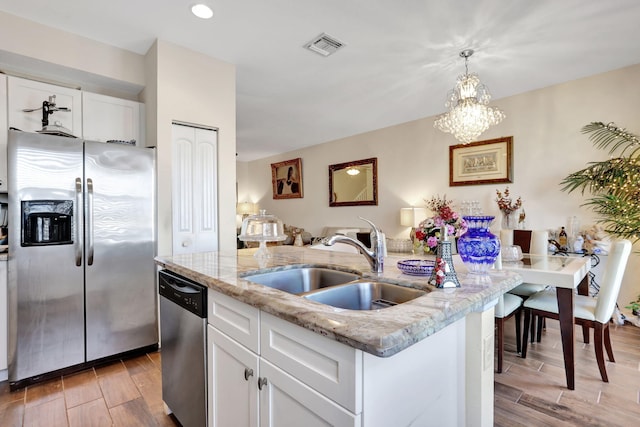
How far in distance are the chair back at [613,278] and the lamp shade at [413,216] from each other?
97.0 inches

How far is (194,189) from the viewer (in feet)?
9.27

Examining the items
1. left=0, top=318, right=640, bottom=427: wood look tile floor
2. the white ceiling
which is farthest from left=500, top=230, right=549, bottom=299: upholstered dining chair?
the white ceiling

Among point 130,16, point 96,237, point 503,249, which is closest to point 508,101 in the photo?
point 503,249

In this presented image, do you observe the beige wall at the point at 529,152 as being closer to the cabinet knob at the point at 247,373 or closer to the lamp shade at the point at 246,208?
the lamp shade at the point at 246,208

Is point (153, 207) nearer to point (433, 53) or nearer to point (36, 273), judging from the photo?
point (36, 273)

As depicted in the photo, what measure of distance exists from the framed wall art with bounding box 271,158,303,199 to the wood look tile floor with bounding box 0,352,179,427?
16.0ft

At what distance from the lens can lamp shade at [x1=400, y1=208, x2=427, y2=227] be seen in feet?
14.7

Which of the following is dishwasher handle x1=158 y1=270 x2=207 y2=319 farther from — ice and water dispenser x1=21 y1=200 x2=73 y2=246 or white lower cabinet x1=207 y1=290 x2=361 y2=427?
ice and water dispenser x1=21 y1=200 x2=73 y2=246

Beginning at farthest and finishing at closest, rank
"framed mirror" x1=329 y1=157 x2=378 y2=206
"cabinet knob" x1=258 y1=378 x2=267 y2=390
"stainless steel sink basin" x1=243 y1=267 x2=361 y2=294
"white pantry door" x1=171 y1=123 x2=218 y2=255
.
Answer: "framed mirror" x1=329 y1=157 x2=378 y2=206 → "white pantry door" x1=171 y1=123 x2=218 y2=255 → "stainless steel sink basin" x1=243 y1=267 x2=361 y2=294 → "cabinet knob" x1=258 y1=378 x2=267 y2=390

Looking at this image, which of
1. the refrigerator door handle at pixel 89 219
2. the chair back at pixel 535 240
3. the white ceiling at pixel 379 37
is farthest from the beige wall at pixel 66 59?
the chair back at pixel 535 240

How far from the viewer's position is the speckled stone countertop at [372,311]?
0.71 meters

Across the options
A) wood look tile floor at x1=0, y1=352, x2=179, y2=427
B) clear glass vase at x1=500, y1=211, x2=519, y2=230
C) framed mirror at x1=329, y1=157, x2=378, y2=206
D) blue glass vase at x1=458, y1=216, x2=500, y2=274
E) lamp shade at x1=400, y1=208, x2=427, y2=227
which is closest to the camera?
blue glass vase at x1=458, y1=216, x2=500, y2=274

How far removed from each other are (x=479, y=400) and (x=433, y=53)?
276 centimetres

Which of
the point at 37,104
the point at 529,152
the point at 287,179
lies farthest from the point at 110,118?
the point at 529,152
